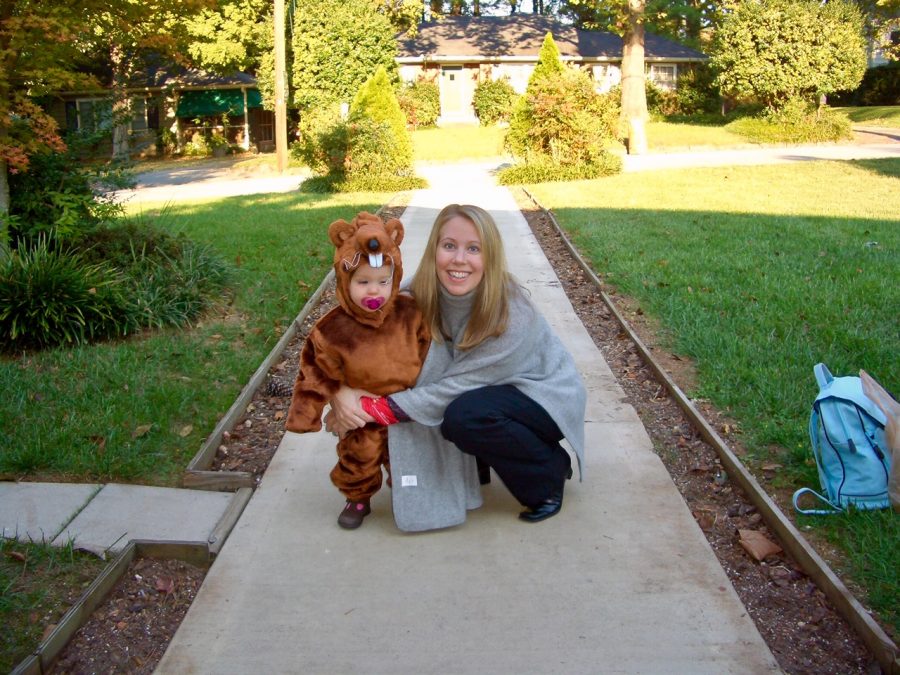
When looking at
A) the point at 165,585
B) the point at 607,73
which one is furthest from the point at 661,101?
the point at 165,585

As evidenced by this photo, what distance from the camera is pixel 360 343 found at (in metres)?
3.67

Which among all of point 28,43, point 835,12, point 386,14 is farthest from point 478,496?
point 386,14

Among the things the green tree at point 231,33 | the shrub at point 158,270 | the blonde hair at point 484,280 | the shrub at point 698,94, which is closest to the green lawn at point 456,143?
the green tree at point 231,33

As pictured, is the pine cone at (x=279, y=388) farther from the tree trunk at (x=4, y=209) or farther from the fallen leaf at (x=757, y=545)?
the fallen leaf at (x=757, y=545)

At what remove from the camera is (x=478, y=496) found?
4.03 m

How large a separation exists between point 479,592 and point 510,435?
0.66 metres

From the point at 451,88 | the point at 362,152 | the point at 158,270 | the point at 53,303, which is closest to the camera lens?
the point at 53,303

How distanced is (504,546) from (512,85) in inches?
1564

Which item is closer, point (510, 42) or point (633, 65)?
point (633, 65)

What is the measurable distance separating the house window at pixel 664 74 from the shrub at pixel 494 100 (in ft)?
26.5

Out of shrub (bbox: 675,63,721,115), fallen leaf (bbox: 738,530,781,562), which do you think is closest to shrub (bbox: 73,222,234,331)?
fallen leaf (bbox: 738,530,781,562)

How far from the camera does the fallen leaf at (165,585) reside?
11.6 feet

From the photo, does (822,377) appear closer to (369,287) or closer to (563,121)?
(369,287)

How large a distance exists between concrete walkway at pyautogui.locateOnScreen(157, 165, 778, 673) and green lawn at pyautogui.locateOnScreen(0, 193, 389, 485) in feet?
2.41
